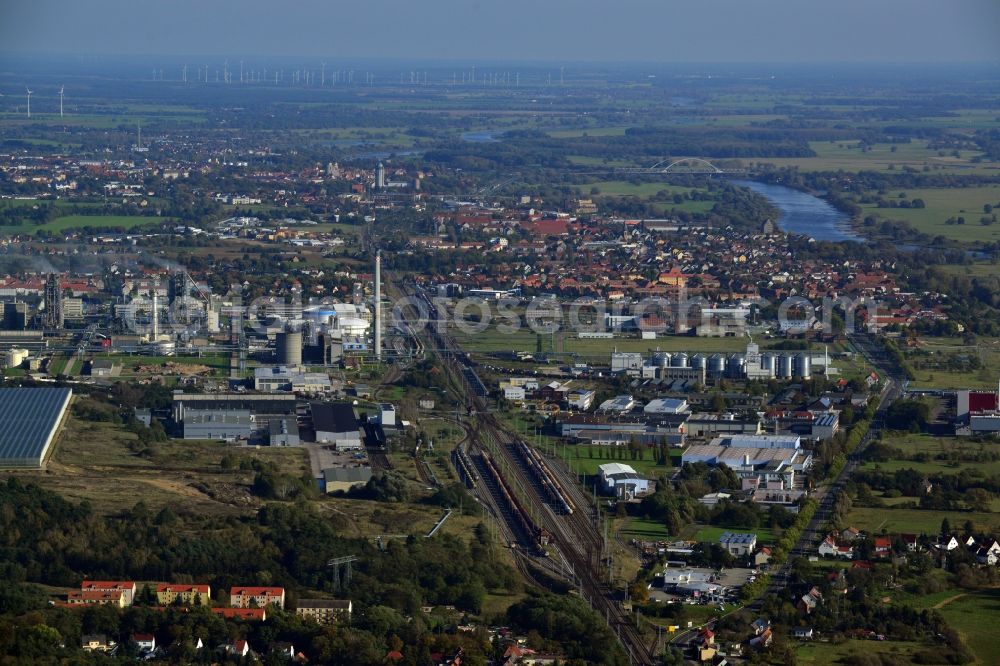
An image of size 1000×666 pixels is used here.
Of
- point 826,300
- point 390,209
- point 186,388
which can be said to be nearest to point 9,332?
point 186,388

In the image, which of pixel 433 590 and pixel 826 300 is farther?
pixel 826 300

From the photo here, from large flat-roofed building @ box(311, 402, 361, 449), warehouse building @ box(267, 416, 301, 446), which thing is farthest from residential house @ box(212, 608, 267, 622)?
warehouse building @ box(267, 416, 301, 446)

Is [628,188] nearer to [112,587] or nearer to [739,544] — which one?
[739,544]

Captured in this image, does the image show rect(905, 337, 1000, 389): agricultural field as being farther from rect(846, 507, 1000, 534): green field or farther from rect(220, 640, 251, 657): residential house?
rect(220, 640, 251, 657): residential house

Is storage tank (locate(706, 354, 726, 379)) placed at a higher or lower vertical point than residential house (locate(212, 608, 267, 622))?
higher

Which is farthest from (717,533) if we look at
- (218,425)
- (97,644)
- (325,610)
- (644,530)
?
(218,425)

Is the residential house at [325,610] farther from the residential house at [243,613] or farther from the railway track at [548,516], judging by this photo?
the railway track at [548,516]

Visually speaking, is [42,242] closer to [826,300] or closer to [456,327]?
[456,327]
